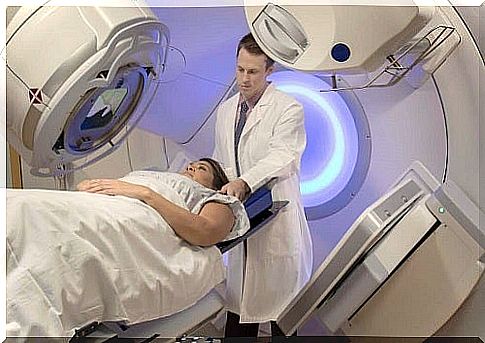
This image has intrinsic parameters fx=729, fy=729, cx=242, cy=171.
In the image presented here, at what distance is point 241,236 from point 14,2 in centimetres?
63

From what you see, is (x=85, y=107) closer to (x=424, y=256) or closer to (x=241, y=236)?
(x=241, y=236)

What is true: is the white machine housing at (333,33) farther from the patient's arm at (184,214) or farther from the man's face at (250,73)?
the patient's arm at (184,214)

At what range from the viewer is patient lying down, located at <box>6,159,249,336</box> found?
1.20 metres

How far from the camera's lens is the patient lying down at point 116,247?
1.20 meters

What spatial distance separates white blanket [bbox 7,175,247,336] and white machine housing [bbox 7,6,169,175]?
0.35 ft

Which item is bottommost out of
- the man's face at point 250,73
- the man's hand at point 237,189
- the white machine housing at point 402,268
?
the white machine housing at point 402,268

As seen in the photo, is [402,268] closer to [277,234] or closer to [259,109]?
[277,234]

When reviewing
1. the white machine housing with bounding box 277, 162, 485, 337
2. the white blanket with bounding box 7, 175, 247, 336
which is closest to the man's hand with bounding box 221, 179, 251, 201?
the white blanket with bounding box 7, 175, 247, 336

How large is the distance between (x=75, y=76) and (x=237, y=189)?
14.5 inches

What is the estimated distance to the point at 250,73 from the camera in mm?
1425

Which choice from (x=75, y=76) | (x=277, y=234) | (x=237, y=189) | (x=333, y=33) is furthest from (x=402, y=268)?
(x=75, y=76)

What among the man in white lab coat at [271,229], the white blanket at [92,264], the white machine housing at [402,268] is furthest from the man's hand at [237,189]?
the white machine housing at [402,268]

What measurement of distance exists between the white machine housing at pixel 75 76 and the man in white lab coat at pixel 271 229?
0.21 m

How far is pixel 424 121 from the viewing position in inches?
56.1
